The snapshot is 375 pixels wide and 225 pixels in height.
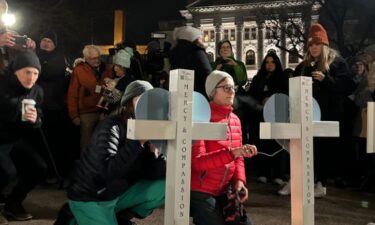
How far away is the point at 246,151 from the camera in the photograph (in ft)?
9.57

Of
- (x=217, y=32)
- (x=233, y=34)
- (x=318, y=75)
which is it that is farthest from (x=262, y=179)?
(x=233, y=34)

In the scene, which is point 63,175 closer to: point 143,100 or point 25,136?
point 25,136

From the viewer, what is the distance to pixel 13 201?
14.7 feet

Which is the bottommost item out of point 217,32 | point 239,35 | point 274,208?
point 274,208

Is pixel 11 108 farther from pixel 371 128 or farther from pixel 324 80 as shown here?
pixel 324 80

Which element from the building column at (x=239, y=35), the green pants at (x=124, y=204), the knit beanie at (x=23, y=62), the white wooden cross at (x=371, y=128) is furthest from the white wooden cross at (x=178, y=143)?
the building column at (x=239, y=35)

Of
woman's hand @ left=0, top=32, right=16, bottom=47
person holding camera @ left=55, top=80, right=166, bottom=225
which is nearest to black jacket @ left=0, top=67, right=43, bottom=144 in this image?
woman's hand @ left=0, top=32, right=16, bottom=47

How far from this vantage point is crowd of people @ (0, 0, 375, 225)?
10.7 ft

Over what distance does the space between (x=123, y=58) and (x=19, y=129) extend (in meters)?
2.11

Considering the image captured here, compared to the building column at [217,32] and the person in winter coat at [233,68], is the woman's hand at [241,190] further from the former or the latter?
the building column at [217,32]

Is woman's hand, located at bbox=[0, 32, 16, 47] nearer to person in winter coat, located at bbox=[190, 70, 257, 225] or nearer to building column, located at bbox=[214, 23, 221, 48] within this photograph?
person in winter coat, located at bbox=[190, 70, 257, 225]

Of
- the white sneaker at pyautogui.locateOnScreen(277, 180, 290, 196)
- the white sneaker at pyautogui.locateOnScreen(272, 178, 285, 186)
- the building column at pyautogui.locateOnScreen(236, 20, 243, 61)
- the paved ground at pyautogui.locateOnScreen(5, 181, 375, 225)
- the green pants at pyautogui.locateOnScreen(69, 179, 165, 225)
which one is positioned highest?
the building column at pyautogui.locateOnScreen(236, 20, 243, 61)

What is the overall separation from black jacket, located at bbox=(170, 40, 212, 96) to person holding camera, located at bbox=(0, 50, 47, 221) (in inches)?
62.3

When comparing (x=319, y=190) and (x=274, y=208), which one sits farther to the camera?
(x=319, y=190)
